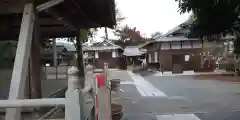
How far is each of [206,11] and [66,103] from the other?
5.68 m

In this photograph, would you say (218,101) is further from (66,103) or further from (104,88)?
(66,103)

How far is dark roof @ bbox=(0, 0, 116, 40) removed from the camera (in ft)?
18.5

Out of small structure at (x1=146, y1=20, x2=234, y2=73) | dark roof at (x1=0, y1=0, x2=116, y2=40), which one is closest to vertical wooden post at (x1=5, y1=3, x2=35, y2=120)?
dark roof at (x1=0, y1=0, x2=116, y2=40)

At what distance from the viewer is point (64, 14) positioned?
22.1ft

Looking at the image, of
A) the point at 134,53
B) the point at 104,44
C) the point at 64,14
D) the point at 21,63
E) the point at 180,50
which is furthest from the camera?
the point at 104,44

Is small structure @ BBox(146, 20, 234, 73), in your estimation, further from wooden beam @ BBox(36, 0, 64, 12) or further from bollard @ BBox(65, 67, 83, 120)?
bollard @ BBox(65, 67, 83, 120)

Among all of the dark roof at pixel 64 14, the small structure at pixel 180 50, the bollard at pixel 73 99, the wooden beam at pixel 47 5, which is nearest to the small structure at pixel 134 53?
the small structure at pixel 180 50

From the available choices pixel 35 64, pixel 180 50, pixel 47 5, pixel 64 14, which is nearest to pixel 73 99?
pixel 47 5

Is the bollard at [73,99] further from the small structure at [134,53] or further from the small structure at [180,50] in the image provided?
the small structure at [134,53]

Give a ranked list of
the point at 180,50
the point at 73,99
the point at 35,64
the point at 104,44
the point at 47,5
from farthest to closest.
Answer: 1. the point at 104,44
2. the point at 180,50
3. the point at 35,64
4. the point at 47,5
5. the point at 73,99

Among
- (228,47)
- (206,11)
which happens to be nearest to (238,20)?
(206,11)

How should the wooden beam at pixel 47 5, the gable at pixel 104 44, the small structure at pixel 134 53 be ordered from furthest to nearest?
the gable at pixel 104 44, the small structure at pixel 134 53, the wooden beam at pixel 47 5

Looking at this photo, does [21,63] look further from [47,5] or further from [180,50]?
[180,50]

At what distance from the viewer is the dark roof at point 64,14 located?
5.65 m
